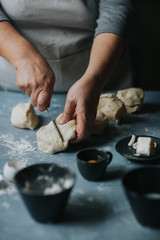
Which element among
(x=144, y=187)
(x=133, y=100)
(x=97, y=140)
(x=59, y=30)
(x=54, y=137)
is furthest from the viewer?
(x=59, y=30)

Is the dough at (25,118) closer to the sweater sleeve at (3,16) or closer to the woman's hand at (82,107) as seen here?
the woman's hand at (82,107)

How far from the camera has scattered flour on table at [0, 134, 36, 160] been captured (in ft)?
Result: 4.78

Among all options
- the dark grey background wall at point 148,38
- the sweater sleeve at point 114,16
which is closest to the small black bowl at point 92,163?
the sweater sleeve at point 114,16

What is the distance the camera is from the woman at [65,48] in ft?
5.05

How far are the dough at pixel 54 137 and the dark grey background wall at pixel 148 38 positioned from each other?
7.26 ft

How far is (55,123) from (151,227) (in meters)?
0.78

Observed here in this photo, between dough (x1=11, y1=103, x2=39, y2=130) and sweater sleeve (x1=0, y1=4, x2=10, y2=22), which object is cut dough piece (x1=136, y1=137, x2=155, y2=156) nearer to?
dough (x1=11, y1=103, x2=39, y2=130)

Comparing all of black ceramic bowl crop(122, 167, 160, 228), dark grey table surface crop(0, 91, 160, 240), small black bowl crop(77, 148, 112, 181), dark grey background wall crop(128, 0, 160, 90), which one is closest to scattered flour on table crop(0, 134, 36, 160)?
dark grey table surface crop(0, 91, 160, 240)

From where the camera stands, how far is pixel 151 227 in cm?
96

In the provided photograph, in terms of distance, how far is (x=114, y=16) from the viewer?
180 centimetres

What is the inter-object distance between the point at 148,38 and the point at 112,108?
2.39 m

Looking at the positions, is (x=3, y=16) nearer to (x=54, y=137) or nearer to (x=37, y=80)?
(x=37, y=80)

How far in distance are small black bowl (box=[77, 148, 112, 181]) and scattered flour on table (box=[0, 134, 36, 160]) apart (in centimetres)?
33

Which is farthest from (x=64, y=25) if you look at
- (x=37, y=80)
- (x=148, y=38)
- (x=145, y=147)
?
(x=148, y=38)
